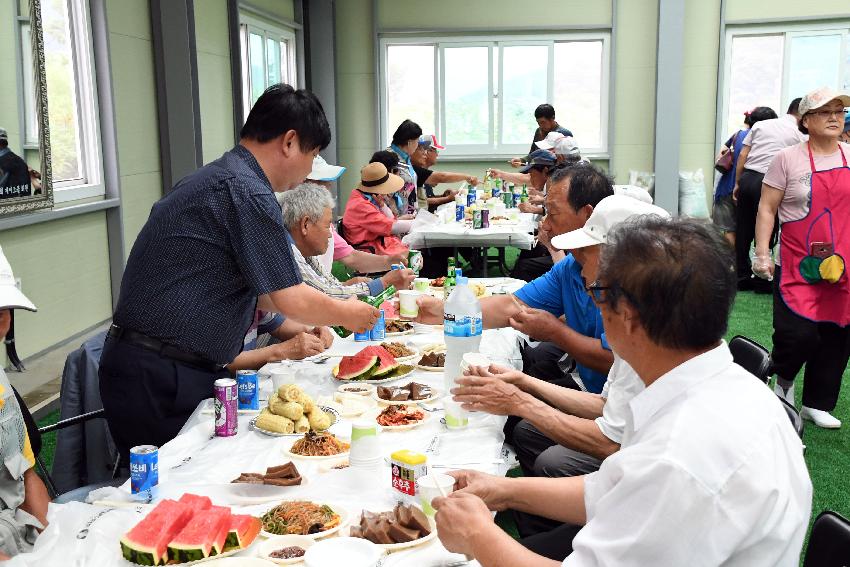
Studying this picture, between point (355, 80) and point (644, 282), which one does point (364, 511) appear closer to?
point (644, 282)

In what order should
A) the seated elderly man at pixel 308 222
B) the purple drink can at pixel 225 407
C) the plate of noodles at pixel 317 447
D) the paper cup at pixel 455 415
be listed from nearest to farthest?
the plate of noodles at pixel 317 447
the purple drink can at pixel 225 407
the paper cup at pixel 455 415
the seated elderly man at pixel 308 222

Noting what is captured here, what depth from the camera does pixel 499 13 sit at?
1202 cm

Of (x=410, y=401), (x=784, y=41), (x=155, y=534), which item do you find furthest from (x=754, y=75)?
(x=155, y=534)

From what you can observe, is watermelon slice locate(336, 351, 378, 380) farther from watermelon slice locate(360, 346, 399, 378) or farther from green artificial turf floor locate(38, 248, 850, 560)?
green artificial turf floor locate(38, 248, 850, 560)

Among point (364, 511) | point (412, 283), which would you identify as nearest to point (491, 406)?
point (364, 511)

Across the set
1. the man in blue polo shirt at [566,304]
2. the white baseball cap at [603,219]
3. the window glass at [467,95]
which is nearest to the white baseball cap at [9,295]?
the white baseball cap at [603,219]

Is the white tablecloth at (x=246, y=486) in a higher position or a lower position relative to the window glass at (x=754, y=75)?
lower

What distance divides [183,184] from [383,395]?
94 cm

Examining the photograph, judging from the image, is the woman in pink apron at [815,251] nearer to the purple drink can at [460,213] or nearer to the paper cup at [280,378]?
the paper cup at [280,378]

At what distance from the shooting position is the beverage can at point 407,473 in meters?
1.82

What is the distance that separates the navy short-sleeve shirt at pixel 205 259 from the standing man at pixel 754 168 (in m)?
5.72

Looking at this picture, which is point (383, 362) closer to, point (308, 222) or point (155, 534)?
point (308, 222)

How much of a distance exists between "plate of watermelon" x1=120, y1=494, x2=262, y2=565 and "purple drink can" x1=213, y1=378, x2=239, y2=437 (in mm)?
536

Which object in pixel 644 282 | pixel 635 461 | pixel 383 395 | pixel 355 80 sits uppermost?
pixel 355 80
